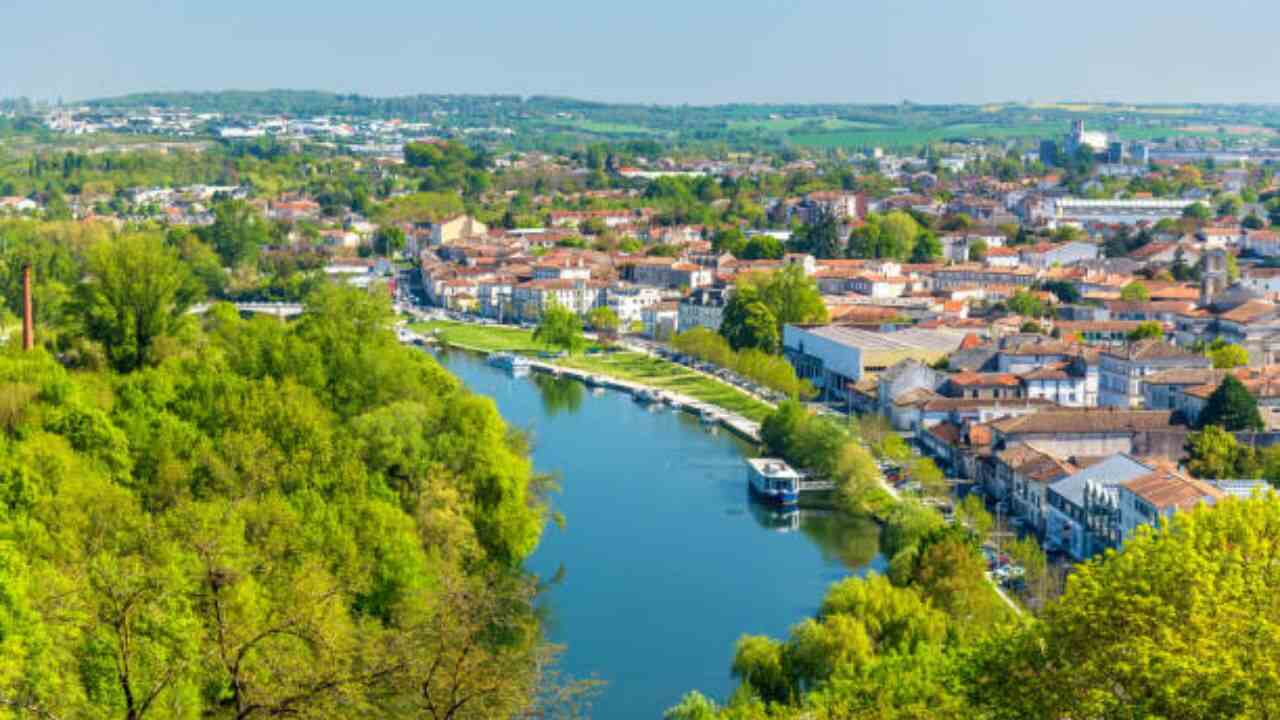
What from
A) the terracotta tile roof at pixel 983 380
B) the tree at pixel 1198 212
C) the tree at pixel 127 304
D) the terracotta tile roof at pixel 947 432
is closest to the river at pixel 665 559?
the terracotta tile roof at pixel 947 432

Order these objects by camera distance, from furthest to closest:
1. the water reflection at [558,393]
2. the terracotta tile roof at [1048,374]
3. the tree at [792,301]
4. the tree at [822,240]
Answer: the tree at [822,240]
the tree at [792,301]
the water reflection at [558,393]
the terracotta tile roof at [1048,374]

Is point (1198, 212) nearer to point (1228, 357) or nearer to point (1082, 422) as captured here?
point (1228, 357)

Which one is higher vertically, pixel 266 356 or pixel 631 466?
pixel 266 356

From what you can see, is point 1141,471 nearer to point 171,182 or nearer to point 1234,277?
point 1234,277

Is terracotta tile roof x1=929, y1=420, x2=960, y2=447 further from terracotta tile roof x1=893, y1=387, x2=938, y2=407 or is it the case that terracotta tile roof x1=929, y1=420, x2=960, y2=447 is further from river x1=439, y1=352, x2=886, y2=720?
river x1=439, y1=352, x2=886, y2=720

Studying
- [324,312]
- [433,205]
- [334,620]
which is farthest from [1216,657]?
[433,205]

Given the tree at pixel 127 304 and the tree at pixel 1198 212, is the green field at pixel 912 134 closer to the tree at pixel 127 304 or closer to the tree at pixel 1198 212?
the tree at pixel 1198 212

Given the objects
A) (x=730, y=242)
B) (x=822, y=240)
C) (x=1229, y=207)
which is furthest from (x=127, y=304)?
(x=1229, y=207)
